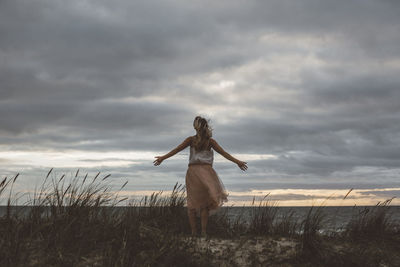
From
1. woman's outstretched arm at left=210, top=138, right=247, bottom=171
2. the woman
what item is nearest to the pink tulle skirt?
the woman

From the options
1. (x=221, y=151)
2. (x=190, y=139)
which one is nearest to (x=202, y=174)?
(x=221, y=151)

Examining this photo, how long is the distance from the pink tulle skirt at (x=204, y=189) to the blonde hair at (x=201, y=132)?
405 mm

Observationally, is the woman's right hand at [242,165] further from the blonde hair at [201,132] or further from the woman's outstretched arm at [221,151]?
the blonde hair at [201,132]

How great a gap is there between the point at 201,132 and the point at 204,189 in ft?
3.33

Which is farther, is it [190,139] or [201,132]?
[190,139]

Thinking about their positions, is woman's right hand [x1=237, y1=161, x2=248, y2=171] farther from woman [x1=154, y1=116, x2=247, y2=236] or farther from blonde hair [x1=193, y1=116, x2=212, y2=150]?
blonde hair [x1=193, y1=116, x2=212, y2=150]

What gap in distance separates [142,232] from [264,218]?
254 cm

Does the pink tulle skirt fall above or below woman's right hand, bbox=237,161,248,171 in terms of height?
below

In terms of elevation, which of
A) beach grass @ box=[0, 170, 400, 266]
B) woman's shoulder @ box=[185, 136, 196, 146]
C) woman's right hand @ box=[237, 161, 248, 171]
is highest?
woman's shoulder @ box=[185, 136, 196, 146]

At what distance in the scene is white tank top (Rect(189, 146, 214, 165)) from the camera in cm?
721

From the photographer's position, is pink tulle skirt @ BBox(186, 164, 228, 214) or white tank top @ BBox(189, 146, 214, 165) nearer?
pink tulle skirt @ BBox(186, 164, 228, 214)

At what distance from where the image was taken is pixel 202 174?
7.14 m

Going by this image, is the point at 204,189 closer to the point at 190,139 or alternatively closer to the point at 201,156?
the point at 201,156

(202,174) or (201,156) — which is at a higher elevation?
(201,156)
